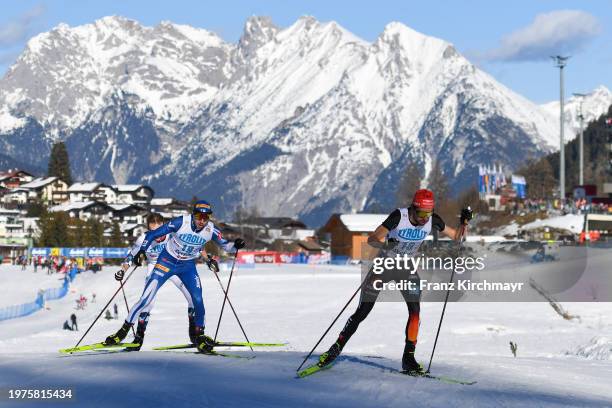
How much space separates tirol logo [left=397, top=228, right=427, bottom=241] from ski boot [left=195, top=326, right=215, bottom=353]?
13.9ft

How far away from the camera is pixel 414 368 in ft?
43.1

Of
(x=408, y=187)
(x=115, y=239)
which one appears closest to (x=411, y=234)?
(x=115, y=239)

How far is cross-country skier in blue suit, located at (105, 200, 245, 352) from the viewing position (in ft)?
48.2

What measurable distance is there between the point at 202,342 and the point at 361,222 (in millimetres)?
111727

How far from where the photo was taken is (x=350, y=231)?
12425cm

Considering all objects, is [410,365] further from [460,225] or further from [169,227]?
[169,227]

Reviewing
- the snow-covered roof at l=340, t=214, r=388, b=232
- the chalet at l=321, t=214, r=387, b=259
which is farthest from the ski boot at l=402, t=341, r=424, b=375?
the snow-covered roof at l=340, t=214, r=388, b=232

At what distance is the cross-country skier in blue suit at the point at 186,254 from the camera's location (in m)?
14.7

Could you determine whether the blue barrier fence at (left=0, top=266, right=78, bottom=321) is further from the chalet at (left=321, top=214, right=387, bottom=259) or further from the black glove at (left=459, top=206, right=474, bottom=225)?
the chalet at (left=321, top=214, right=387, bottom=259)

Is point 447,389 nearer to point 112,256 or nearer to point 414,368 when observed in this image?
point 414,368

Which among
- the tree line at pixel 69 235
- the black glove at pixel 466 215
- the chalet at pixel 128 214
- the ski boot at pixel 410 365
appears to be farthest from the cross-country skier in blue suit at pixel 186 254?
the chalet at pixel 128 214

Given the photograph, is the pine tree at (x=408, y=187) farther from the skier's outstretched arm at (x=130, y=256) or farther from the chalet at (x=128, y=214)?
the skier's outstretched arm at (x=130, y=256)

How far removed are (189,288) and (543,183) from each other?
15540 centimetres

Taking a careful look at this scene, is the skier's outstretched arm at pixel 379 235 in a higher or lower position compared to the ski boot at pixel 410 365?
higher
